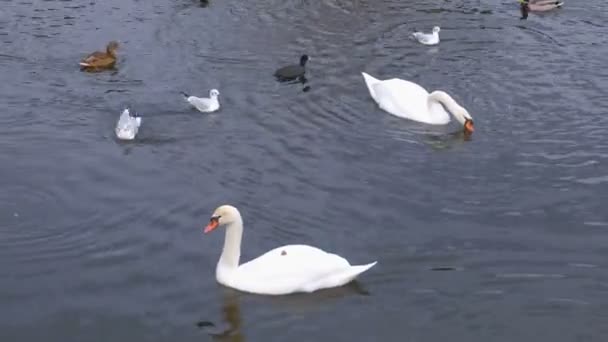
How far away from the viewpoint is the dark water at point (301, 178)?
1066 cm

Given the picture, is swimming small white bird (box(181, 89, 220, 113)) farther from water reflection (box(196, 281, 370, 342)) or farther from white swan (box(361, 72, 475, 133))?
water reflection (box(196, 281, 370, 342))

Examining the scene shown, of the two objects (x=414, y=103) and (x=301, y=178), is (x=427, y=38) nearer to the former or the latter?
(x=414, y=103)

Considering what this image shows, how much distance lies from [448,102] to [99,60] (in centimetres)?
611

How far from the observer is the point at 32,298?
10.8 m

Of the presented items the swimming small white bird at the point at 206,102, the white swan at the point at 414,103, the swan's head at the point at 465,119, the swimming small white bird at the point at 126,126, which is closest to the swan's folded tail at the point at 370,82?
the white swan at the point at 414,103

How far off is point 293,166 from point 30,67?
239 inches

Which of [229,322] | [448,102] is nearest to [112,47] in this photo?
[448,102]

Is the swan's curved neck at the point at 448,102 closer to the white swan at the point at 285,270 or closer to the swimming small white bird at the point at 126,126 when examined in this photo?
the swimming small white bird at the point at 126,126

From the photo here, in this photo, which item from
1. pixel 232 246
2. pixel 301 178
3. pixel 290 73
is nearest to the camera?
pixel 232 246

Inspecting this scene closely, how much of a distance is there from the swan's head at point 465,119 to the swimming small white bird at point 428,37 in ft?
12.9

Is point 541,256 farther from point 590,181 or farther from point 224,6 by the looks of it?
point 224,6

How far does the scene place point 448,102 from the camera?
1600 centimetres

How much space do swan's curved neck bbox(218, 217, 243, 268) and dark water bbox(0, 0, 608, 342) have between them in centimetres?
29

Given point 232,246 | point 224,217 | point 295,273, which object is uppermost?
point 224,217
